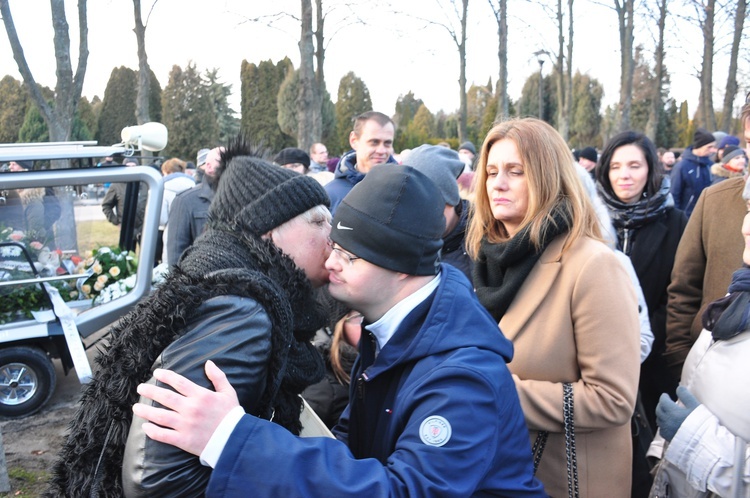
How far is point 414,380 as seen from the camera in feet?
4.49

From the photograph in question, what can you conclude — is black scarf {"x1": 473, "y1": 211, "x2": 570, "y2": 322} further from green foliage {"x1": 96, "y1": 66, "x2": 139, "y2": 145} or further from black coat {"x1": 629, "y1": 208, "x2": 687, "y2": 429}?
green foliage {"x1": 96, "y1": 66, "x2": 139, "y2": 145}

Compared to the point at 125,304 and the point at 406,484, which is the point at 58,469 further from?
the point at 125,304

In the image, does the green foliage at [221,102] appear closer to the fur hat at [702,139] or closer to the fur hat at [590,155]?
the fur hat at [590,155]

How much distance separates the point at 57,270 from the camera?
4.88 meters

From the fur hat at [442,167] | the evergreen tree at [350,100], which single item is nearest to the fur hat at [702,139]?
the fur hat at [442,167]

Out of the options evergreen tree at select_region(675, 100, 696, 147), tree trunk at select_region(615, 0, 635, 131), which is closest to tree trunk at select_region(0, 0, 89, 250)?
tree trunk at select_region(615, 0, 635, 131)

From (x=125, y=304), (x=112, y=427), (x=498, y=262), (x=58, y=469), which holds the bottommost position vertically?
(x=125, y=304)

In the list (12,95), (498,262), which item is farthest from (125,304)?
(12,95)

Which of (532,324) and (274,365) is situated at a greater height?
(274,365)

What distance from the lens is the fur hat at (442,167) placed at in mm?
3303

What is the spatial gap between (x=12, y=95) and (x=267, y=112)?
11698mm

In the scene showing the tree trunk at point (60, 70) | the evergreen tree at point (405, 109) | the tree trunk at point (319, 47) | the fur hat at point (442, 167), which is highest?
the evergreen tree at point (405, 109)

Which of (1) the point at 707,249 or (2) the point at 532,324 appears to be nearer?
(2) the point at 532,324

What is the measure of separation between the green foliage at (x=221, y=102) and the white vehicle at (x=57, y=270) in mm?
24496
